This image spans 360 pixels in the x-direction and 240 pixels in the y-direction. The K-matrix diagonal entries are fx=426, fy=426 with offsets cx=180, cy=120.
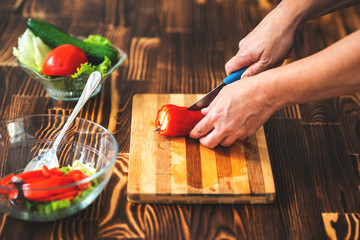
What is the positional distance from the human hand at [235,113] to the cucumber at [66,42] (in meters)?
0.53

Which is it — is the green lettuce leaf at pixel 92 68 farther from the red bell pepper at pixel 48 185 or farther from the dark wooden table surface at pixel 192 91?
the red bell pepper at pixel 48 185

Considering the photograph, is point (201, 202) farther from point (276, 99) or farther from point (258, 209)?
point (276, 99)

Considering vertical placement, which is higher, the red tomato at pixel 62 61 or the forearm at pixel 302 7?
the forearm at pixel 302 7

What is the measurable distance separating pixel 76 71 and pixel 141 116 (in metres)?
0.32

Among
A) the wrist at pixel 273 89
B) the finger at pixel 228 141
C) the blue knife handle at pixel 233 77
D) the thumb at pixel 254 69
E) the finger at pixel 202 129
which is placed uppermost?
the thumb at pixel 254 69

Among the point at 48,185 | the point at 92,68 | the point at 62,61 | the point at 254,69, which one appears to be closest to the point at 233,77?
the point at 254,69

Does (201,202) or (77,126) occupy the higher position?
(77,126)

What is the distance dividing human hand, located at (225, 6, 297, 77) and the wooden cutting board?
10.1 inches

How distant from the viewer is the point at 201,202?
136 centimetres

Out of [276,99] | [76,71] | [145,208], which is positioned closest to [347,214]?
[276,99]

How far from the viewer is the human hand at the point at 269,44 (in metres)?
1.55

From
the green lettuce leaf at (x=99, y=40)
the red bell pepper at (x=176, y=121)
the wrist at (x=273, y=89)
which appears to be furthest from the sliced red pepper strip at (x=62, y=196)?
the green lettuce leaf at (x=99, y=40)

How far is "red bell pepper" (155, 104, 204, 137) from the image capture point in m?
1.50

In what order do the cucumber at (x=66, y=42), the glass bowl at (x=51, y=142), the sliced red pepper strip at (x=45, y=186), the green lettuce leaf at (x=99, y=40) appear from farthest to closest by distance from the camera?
the green lettuce leaf at (x=99, y=40)
the cucumber at (x=66, y=42)
the glass bowl at (x=51, y=142)
the sliced red pepper strip at (x=45, y=186)
